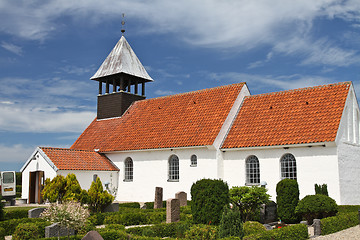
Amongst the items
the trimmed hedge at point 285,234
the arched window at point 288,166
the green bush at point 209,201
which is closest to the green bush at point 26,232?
the green bush at point 209,201

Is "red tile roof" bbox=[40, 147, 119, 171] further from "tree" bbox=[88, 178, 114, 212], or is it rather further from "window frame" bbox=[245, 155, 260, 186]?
"window frame" bbox=[245, 155, 260, 186]

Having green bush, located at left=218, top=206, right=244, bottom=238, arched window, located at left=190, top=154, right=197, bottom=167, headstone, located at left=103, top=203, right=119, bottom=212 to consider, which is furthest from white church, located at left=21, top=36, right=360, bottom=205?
green bush, located at left=218, top=206, right=244, bottom=238

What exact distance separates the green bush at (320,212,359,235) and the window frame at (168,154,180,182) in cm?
1025

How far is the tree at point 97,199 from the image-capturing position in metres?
16.1

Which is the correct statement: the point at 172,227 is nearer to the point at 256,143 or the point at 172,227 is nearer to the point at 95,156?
the point at 256,143

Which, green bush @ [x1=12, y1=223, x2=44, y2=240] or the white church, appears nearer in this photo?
green bush @ [x1=12, y1=223, x2=44, y2=240]

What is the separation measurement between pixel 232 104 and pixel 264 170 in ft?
15.1

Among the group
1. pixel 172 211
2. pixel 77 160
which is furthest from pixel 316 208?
pixel 77 160

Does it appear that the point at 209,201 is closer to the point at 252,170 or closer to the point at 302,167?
the point at 302,167

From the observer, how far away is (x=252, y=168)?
19719mm

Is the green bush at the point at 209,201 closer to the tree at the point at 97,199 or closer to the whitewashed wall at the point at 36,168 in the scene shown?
the tree at the point at 97,199

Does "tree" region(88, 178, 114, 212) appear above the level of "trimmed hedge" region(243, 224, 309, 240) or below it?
above

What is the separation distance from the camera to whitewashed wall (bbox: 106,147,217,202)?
2061 cm

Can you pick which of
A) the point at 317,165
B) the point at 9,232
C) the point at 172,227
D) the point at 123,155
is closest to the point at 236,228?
the point at 172,227
